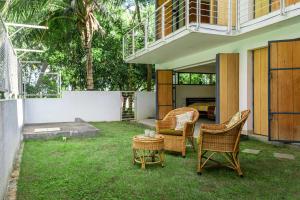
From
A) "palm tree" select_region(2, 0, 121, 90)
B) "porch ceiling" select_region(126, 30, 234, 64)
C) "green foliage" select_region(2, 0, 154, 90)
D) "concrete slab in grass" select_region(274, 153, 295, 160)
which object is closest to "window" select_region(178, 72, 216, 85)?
"green foliage" select_region(2, 0, 154, 90)

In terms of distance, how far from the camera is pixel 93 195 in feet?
12.8

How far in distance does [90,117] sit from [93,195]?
1010cm

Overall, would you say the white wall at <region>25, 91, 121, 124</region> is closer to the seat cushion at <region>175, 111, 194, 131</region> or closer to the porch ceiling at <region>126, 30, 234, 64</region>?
the porch ceiling at <region>126, 30, 234, 64</region>

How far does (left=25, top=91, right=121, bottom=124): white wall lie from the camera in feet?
41.7

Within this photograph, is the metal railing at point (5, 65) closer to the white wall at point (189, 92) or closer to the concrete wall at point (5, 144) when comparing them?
the concrete wall at point (5, 144)

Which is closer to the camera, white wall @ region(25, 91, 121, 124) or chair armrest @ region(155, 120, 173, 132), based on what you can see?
chair armrest @ region(155, 120, 173, 132)

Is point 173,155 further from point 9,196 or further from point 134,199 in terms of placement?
point 9,196

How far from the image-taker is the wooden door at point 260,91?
8062mm

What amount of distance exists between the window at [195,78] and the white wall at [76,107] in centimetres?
352

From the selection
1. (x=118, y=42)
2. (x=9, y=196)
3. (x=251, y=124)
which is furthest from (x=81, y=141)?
(x=118, y=42)

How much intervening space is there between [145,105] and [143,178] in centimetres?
1019

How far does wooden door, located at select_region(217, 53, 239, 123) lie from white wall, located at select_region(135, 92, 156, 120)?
6.38m

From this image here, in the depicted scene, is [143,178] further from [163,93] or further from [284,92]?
[163,93]

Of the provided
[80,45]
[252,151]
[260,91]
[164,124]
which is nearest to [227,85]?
[260,91]
